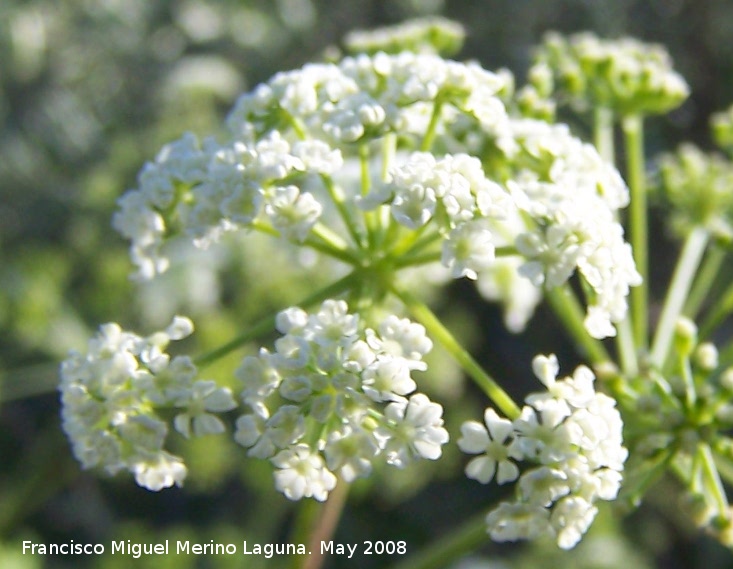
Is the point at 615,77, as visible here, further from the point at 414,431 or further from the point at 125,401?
the point at 125,401

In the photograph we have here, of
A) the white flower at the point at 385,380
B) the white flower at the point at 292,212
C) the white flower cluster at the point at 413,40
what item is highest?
the white flower at the point at 292,212

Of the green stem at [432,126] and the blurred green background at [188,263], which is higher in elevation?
the green stem at [432,126]

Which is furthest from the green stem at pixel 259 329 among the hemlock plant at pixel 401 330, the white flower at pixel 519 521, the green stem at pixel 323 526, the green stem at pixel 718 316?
the green stem at pixel 718 316

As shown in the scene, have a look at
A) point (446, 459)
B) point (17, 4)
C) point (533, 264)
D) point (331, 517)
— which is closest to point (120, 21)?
point (17, 4)

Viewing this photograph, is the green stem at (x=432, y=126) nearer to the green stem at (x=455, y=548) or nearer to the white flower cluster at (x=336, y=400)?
the white flower cluster at (x=336, y=400)

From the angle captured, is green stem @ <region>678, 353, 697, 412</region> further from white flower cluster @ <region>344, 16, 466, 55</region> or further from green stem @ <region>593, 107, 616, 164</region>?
white flower cluster @ <region>344, 16, 466, 55</region>

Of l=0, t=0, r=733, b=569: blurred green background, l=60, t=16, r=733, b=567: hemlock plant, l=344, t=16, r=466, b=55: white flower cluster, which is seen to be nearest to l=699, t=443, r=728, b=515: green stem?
l=60, t=16, r=733, b=567: hemlock plant
